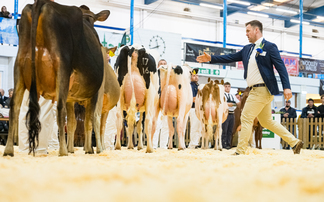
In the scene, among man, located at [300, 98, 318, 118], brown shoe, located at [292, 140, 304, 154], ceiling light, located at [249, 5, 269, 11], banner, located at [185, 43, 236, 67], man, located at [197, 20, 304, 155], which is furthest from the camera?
ceiling light, located at [249, 5, 269, 11]

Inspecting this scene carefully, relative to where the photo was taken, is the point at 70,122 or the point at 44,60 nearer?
the point at 44,60

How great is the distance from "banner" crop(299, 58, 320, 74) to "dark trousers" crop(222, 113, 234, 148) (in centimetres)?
1466

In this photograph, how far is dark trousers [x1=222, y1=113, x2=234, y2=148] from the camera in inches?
492

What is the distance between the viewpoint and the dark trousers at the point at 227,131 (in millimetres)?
12500

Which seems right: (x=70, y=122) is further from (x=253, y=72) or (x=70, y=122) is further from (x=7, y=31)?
(x=7, y=31)

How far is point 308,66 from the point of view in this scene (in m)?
25.5

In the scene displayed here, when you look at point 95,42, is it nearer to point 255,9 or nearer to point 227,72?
point 227,72

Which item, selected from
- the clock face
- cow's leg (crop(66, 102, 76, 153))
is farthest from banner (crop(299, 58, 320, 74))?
cow's leg (crop(66, 102, 76, 153))

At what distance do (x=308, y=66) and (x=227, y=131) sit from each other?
15.7m

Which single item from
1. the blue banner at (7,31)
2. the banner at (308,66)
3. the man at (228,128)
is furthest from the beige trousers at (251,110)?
the banner at (308,66)

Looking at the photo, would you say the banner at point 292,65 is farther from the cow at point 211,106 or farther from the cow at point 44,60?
the cow at point 44,60

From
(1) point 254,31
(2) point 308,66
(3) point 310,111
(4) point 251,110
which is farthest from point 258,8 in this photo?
(4) point 251,110

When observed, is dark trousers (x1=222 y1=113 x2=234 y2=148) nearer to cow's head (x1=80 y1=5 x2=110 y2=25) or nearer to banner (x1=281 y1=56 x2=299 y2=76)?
cow's head (x1=80 y1=5 x2=110 y2=25)

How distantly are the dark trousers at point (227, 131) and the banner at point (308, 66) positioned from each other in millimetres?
14656
